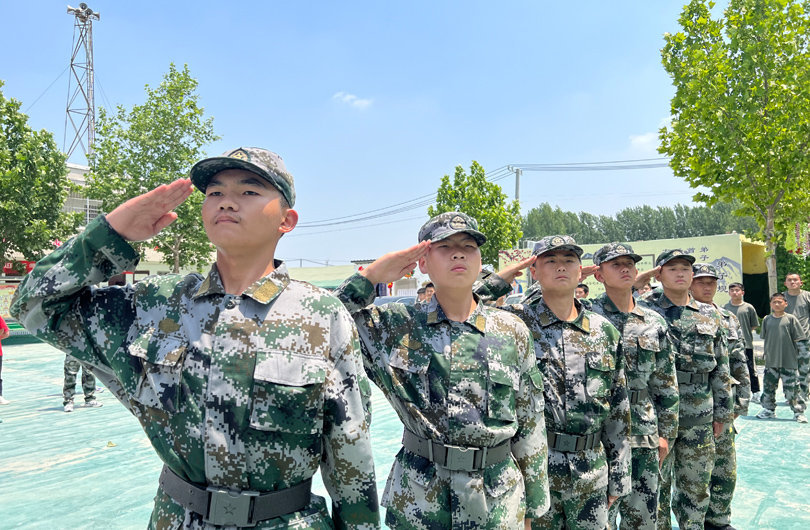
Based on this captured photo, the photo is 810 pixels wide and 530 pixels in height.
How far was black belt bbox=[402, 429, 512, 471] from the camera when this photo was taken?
235 cm

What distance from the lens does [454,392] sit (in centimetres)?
246

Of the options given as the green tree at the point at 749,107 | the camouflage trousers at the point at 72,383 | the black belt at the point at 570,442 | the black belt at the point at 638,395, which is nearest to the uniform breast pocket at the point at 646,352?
the black belt at the point at 638,395

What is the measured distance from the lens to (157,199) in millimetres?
1688

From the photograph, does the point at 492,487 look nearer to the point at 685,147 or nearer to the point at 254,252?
the point at 254,252

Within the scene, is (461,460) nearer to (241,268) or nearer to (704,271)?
(241,268)

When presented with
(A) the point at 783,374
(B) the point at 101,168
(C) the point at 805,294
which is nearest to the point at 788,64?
(C) the point at 805,294

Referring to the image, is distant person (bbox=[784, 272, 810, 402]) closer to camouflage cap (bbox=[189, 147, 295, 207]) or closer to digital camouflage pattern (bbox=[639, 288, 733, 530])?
digital camouflage pattern (bbox=[639, 288, 733, 530])

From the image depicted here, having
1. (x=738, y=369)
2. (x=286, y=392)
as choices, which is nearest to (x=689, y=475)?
(x=738, y=369)

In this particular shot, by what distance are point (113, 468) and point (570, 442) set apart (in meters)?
4.74

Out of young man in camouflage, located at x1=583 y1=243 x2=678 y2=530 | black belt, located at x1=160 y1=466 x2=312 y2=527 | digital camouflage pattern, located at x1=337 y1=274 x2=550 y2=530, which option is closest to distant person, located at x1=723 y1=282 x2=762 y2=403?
young man in camouflage, located at x1=583 y1=243 x2=678 y2=530

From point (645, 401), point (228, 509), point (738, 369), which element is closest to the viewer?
point (228, 509)

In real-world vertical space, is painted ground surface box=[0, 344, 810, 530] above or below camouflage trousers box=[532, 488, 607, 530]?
below

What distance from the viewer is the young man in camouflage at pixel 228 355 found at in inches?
62.2

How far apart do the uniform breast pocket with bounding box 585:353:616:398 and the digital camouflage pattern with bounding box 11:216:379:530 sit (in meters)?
1.89
